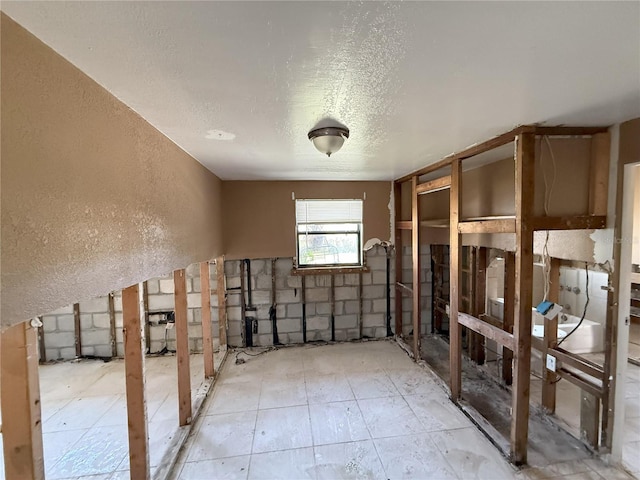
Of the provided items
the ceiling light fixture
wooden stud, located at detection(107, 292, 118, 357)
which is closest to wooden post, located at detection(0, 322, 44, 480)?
the ceiling light fixture

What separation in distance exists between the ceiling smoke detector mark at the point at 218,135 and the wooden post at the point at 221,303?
2270mm

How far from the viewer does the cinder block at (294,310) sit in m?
4.71

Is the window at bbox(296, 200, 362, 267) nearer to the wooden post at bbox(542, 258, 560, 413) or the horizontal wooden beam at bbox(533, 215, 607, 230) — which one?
the wooden post at bbox(542, 258, 560, 413)

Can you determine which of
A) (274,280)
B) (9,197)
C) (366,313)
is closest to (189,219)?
(9,197)

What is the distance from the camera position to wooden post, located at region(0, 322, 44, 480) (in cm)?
105

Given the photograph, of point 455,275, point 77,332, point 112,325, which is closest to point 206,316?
point 112,325

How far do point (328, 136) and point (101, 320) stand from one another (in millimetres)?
4589

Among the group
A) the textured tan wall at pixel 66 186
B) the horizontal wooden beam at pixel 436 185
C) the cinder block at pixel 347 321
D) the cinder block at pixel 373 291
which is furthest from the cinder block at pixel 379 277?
the textured tan wall at pixel 66 186

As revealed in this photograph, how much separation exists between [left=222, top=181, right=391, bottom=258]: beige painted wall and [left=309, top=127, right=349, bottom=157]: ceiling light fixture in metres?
2.54

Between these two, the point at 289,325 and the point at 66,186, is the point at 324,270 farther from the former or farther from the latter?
the point at 66,186

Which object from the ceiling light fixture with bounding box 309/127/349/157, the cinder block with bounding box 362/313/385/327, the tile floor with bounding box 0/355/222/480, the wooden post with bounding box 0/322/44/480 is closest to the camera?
the wooden post with bounding box 0/322/44/480

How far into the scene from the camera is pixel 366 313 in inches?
193

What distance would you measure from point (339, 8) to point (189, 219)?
7.30 feet

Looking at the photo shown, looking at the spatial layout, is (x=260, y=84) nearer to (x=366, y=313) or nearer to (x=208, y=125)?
(x=208, y=125)
